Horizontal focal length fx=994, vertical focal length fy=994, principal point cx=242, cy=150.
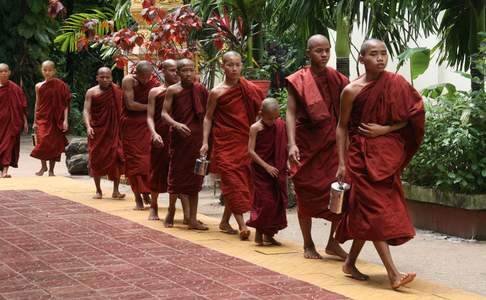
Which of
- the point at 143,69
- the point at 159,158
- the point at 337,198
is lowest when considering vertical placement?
the point at 337,198

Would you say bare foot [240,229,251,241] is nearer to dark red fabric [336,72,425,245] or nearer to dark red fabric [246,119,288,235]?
dark red fabric [246,119,288,235]

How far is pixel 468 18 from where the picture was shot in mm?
10586

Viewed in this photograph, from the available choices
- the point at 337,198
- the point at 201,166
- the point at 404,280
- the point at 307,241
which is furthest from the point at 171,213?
the point at 404,280

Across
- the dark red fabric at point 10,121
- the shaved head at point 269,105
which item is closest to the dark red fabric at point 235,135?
the shaved head at point 269,105

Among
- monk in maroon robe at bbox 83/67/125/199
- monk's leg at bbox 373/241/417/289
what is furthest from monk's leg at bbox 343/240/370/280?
monk in maroon robe at bbox 83/67/125/199

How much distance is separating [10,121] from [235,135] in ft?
22.7

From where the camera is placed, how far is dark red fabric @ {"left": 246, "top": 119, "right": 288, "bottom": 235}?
27.1 ft

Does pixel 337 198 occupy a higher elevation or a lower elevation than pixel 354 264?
higher

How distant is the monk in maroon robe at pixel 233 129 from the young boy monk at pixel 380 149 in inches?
88.1

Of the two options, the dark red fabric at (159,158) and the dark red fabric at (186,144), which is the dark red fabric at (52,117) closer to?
the dark red fabric at (159,158)

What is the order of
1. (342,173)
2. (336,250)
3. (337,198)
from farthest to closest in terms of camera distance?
(336,250) < (342,173) < (337,198)

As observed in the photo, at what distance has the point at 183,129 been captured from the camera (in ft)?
30.7

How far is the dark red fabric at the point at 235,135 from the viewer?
29.3ft

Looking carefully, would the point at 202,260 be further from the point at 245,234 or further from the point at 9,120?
the point at 9,120
